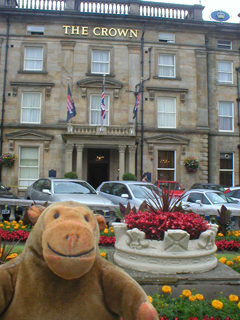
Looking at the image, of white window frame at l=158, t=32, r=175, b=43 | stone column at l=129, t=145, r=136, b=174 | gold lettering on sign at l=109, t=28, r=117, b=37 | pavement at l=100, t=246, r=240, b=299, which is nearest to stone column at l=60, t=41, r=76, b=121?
gold lettering on sign at l=109, t=28, r=117, b=37

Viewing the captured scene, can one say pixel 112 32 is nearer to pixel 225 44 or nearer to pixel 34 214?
pixel 225 44

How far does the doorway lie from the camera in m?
23.2

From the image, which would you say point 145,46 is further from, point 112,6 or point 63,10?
point 63,10

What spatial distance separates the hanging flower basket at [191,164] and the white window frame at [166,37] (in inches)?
378

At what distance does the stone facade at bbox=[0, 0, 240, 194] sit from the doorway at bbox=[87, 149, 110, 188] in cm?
11

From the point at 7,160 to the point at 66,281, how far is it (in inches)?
788

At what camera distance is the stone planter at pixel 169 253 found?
3.29 meters

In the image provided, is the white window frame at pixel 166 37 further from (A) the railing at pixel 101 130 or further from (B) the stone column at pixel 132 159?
(B) the stone column at pixel 132 159

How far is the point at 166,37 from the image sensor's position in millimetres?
22859

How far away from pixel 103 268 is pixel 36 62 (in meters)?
22.7

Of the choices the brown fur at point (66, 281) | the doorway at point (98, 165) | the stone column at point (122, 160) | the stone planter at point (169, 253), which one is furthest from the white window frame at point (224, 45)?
the brown fur at point (66, 281)

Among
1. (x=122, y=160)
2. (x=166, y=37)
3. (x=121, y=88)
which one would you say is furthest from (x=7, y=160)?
(x=166, y=37)

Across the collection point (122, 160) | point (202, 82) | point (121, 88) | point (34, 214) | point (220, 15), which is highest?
point (220, 15)

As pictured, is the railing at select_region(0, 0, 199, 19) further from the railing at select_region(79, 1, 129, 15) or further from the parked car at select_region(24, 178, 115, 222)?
the parked car at select_region(24, 178, 115, 222)
